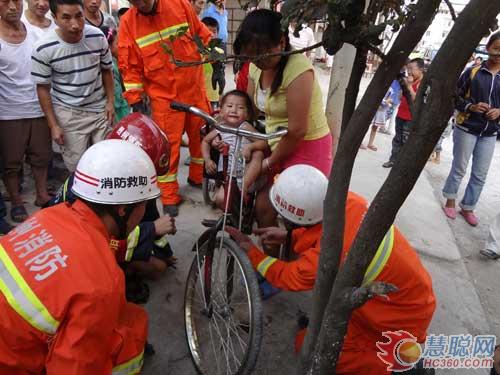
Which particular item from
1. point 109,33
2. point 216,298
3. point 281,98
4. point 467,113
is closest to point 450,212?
point 467,113

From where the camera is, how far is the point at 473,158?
424cm

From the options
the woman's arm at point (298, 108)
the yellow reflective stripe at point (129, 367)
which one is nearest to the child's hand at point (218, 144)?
the woman's arm at point (298, 108)

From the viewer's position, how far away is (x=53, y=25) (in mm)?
3777

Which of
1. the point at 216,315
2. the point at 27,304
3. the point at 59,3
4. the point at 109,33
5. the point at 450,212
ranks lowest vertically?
the point at 450,212

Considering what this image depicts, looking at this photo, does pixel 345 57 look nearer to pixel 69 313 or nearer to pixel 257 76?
pixel 257 76

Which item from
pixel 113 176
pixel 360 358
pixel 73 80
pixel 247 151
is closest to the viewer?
pixel 113 176

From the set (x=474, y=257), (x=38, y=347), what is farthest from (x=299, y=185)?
(x=474, y=257)

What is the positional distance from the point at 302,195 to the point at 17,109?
116 inches

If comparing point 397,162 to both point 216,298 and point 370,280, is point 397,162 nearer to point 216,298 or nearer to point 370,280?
point 370,280

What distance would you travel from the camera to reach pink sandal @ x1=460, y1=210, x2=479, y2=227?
14.4 ft

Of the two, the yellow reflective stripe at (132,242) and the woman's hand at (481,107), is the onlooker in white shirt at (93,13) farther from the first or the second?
the woman's hand at (481,107)

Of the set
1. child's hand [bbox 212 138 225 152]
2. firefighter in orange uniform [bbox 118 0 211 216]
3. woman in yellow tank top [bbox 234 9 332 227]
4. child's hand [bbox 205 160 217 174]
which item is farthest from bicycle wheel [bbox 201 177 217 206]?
woman in yellow tank top [bbox 234 9 332 227]

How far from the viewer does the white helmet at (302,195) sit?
6.15 ft

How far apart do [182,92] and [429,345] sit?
2943 millimetres
